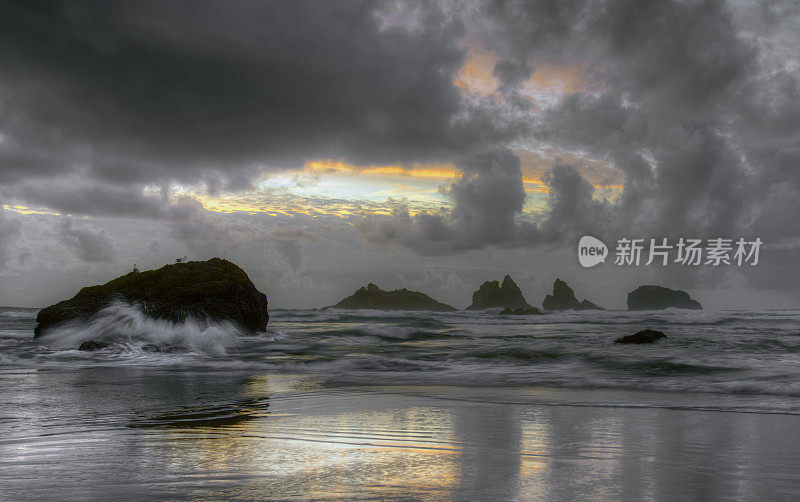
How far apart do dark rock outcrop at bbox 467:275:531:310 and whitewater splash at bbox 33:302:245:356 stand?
8319 centimetres

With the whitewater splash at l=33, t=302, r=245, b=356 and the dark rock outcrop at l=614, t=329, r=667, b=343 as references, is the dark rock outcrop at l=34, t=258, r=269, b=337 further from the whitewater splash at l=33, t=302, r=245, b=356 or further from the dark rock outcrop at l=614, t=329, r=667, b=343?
the dark rock outcrop at l=614, t=329, r=667, b=343

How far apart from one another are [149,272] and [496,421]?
1487 cm

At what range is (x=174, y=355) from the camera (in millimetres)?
11633

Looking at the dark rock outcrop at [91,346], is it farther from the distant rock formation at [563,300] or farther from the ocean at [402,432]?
the distant rock formation at [563,300]

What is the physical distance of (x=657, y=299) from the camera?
100500 millimetres

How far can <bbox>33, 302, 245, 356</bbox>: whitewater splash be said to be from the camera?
43.0ft

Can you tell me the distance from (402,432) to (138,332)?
1241 centimetres

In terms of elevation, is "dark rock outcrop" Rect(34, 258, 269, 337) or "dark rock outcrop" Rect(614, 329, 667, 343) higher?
"dark rock outcrop" Rect(34, 258, 269, 337)

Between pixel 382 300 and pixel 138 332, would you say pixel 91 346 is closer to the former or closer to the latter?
pixel 138 332

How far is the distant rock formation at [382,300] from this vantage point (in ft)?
304

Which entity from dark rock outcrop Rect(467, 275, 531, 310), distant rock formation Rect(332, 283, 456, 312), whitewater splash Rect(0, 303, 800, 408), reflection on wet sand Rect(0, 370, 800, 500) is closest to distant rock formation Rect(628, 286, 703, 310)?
dark rock outcrop Rect(467, 275, 531, 310)

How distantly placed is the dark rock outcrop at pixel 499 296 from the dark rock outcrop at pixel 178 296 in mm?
81085

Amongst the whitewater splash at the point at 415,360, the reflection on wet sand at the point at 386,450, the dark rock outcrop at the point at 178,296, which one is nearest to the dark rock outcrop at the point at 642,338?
the whitewater splash at the point at 415,360

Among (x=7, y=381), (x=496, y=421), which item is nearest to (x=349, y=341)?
(x=7, y=381)
